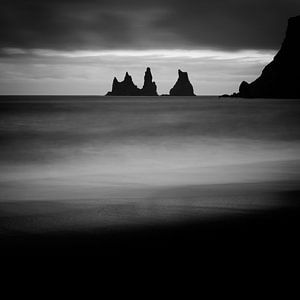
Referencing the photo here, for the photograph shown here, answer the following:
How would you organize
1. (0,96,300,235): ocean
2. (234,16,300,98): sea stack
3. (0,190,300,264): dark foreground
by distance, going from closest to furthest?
1. (0,190,300,264): dark foreground
2. (0,96,300,235): ocean
3. (234,16,300,98): sea stack

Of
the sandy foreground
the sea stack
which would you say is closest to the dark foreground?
the sandy foreground

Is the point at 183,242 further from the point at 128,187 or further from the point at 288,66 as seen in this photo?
the point at 288,66

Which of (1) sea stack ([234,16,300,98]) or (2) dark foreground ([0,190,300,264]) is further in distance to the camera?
(1) sea stack ([234,16,300,98])

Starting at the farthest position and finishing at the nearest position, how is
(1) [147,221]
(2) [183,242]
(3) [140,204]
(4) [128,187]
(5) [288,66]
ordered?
(5) [288,66] < (4) [128,187] < (3) [140,204] < (1) [147,221] < (2) [183,242]

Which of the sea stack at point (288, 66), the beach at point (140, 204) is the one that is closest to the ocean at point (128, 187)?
the beach at point (140, 204)

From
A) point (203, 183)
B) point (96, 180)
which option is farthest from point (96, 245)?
point (96, 180)

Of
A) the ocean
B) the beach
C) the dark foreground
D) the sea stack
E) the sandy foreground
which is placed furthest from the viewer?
the sea stack

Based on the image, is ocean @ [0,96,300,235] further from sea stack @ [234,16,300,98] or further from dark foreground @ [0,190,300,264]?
sea stack @ [234,16,300,98]

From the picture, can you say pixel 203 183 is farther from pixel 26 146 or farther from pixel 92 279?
pixel 26 146

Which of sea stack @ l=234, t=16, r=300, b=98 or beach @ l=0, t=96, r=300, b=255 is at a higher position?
sea stack @ l=234, t=16, r=300, b=98

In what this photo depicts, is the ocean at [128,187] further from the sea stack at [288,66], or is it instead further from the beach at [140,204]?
the sea stack at [288,66]

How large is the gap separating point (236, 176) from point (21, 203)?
26.2 ft

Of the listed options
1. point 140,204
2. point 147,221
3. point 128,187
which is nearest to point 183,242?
point 147,221

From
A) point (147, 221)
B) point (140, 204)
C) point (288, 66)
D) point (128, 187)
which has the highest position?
point (288, 66)
